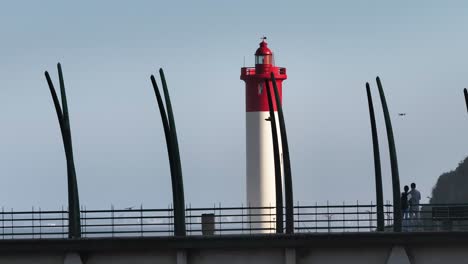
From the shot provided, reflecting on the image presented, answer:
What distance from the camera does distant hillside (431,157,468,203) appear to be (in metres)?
105

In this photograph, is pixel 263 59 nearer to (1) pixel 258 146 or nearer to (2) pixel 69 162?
(1) pixel 258 146

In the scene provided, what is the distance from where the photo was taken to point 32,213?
32.3 meters

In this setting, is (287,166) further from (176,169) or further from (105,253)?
(105,253)

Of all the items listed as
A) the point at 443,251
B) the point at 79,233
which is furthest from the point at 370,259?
the point at 79,233

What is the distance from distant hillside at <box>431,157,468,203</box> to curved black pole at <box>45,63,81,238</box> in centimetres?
7402

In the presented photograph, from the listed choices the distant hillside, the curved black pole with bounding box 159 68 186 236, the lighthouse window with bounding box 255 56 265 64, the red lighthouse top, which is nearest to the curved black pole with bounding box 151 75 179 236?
the curved black pole with bounding box 159 68 186 236

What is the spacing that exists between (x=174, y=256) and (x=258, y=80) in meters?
21.6

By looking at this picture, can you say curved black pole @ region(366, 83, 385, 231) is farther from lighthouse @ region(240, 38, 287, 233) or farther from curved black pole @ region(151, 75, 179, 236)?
lighthouse @ region(240, 38, 287, 233)

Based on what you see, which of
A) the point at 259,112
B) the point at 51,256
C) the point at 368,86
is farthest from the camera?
the point at 259,112

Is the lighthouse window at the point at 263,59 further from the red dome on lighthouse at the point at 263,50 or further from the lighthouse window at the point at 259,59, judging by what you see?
Result: the red dome on lighthouse at the point at 263,50

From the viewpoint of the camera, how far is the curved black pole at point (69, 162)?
3203 centimetres

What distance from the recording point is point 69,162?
32.4m

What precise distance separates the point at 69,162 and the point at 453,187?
78.5m

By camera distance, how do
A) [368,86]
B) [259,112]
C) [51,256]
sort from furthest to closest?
[259,112] → [368,86] → [51,256]
